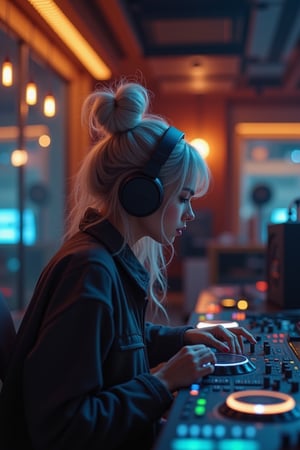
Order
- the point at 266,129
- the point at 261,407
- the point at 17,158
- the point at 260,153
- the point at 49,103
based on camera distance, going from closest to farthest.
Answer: the point at 261,407
the point at 49,103
the point at 17,158
the point at 266,129
the point at 260,153

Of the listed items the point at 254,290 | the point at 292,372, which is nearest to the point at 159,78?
the point at 254,290

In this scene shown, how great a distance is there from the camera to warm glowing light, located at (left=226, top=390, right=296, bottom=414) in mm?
891

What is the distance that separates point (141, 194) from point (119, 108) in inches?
9.1

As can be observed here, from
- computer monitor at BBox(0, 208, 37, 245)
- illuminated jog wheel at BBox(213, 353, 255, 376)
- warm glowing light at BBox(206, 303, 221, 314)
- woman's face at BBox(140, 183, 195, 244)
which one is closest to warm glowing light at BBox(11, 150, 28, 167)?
computer monitor at BBox(0, 208, 37, 245)

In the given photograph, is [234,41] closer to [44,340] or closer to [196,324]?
[196,324]

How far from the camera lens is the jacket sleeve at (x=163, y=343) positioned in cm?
153

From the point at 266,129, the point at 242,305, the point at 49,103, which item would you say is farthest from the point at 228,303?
the point at 266,129

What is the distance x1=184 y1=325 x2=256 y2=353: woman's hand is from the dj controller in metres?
0.03

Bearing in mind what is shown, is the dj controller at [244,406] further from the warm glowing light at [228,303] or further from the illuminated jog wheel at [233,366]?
the warm glowing light at [228,303]

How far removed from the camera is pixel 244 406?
91 centimetres

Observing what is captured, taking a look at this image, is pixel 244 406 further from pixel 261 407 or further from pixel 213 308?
pixel 213 308

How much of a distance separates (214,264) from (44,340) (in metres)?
4.39

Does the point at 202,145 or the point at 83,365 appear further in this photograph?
the point at 202,145

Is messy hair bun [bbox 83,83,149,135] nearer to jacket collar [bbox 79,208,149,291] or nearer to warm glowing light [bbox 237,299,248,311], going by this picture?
jacket collar [bbox 79,208,149,291]
